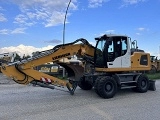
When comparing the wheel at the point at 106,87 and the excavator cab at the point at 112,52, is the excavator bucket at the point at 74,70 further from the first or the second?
the wheel at the point at 106,87

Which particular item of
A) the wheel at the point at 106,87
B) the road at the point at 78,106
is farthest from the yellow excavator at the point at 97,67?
the road at the point at 78,106

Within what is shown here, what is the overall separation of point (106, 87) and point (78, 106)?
7.01ft

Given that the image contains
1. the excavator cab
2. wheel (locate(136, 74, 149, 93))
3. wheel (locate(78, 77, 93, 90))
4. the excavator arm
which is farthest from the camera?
wheel (locate(78, 77, 93, 90))

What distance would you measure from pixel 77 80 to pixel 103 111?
3755 millimetres

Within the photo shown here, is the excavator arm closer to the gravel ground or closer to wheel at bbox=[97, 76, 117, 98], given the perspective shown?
the gravel ground

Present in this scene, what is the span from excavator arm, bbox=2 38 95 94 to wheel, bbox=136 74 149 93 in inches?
115

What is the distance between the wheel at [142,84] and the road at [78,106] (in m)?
0.32

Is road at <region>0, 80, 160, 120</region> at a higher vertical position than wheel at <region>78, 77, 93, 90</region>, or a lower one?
lower

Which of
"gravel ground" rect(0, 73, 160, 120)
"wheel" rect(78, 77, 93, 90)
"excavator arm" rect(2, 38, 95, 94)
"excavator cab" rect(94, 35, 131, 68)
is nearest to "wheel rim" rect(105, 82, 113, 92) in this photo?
"gravel ground" rect(0, 73, 160, 120)

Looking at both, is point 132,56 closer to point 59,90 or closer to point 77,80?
point 77,80

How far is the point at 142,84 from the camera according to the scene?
42.7ft

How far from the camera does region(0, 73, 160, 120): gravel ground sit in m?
8.24

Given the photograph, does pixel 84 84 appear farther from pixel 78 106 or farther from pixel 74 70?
pixel 78 106

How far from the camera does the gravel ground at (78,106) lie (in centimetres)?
824
